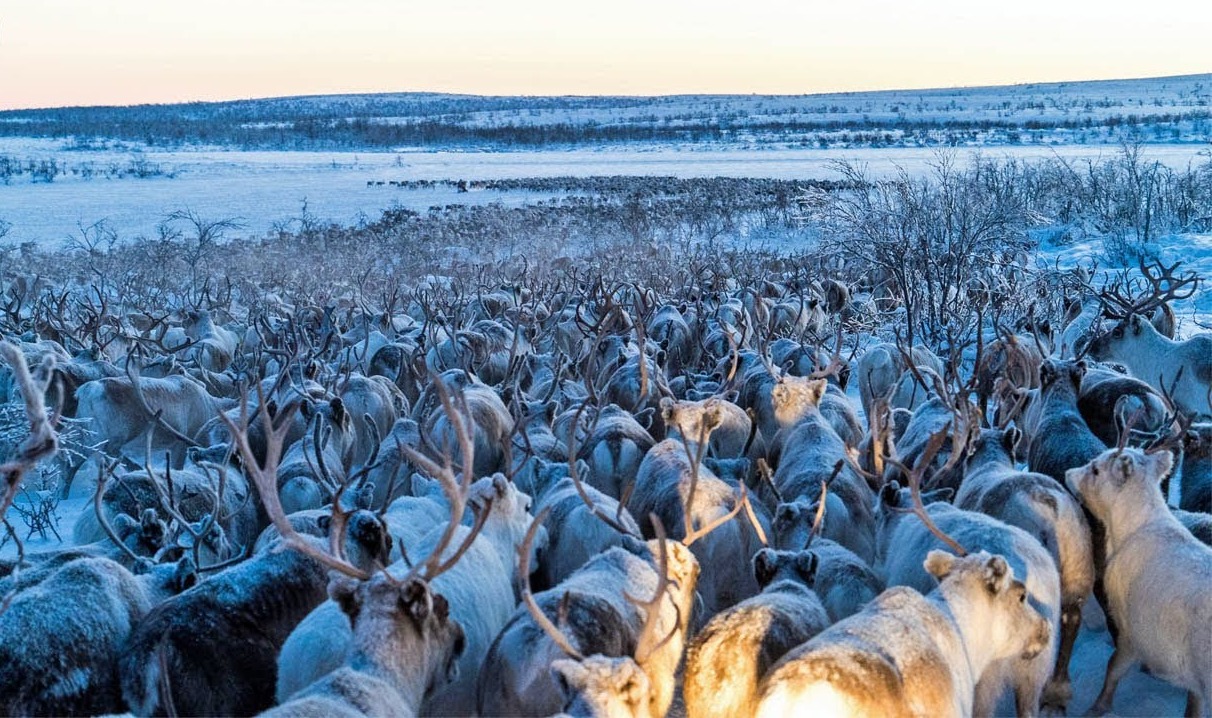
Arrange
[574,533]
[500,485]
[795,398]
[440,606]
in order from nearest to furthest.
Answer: [440,606]
[500,485]
[574,533]
[795,398]

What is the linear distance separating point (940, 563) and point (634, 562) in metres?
1.26

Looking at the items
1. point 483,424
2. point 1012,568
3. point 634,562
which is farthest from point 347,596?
point 483,424

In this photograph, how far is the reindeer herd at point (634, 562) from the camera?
11.8ft

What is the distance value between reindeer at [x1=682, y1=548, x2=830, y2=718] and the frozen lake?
26641 mm

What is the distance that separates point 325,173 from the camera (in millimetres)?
48750

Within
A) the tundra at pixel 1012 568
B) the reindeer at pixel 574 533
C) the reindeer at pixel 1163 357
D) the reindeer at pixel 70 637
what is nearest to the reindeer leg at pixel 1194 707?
the tundra at pixel 1012 568

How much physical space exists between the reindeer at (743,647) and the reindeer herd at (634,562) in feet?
0.03

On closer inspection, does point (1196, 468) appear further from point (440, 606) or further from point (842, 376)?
point (440, 606)

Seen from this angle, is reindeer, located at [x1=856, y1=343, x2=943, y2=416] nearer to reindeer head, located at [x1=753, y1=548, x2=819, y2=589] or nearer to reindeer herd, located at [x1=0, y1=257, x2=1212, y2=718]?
reindeer herd, located at [x1=0, y1=257, x2=1212, y2=718]

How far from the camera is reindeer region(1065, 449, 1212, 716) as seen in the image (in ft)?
13.5

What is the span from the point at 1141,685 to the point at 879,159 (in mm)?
43855

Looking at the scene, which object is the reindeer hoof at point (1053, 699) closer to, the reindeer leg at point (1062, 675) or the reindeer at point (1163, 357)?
the reindeer leg at point (1062, 675)

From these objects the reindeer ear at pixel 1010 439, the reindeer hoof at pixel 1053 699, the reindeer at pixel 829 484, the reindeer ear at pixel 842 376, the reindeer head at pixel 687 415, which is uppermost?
the reindeer ear at pixel 1010 439

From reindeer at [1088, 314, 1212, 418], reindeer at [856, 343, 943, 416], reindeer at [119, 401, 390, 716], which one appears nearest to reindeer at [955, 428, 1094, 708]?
reindeer at [119, 401, 390, 716]
